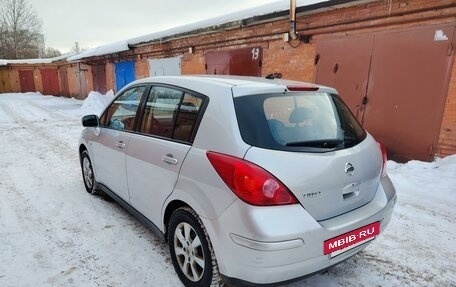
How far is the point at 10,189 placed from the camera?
443 centimetres

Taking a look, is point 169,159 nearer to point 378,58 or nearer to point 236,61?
point 378,58

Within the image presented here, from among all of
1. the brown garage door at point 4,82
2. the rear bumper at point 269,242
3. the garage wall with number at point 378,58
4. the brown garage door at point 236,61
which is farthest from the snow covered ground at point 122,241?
the brown garage door at point 4,82

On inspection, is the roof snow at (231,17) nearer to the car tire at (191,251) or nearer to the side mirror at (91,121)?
the side mirror at (91,121)

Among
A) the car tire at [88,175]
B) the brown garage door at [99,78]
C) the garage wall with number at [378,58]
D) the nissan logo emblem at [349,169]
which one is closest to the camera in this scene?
the nissan logo emblem at [349,169]

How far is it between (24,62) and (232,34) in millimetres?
30275

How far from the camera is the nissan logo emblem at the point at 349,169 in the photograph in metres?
2.05

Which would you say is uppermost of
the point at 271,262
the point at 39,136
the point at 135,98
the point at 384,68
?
the point at 384,68

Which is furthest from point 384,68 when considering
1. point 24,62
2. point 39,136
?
point 24,62

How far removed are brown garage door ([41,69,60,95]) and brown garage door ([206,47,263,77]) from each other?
87.2 ft

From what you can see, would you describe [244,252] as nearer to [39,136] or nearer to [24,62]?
[39,136]

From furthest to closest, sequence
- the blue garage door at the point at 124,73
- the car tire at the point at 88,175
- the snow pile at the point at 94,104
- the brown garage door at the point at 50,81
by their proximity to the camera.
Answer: the brown garage door at the point at 50,81, the blue garage door at the point at 124,73, the snow pile at the point at 94,104, the car tire at the point at 88,175

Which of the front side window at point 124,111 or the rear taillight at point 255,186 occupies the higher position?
the front side window at point 124,111

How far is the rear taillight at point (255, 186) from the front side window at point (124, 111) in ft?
5.10

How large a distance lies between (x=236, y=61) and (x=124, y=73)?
29.8ft
